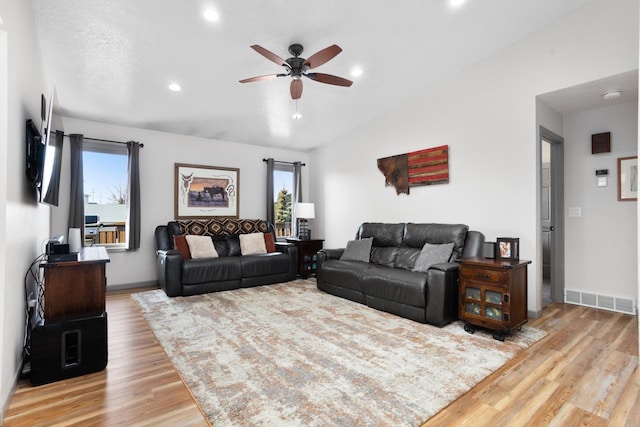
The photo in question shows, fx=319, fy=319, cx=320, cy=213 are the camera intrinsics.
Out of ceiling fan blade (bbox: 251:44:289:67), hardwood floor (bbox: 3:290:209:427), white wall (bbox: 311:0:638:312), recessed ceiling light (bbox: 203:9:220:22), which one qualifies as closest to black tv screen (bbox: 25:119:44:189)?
hardwood floor (bbox: 3:290:209:427)

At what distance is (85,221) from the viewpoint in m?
4.71

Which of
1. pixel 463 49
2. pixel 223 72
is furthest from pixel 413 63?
pixel 223 72

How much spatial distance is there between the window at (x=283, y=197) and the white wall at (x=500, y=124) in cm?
205

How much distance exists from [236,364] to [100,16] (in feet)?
10.4

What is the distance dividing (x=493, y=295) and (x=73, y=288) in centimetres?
358

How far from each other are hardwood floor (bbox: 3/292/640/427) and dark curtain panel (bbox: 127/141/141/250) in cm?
A: 243

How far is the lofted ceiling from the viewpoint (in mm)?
2887

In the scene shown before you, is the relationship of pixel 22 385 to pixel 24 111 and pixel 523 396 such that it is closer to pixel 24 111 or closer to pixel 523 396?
pixel 24 111

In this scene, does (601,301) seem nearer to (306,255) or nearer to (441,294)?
(441,294)

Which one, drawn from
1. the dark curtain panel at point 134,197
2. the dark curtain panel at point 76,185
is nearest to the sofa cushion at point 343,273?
the dark curtain panel at point 134,197

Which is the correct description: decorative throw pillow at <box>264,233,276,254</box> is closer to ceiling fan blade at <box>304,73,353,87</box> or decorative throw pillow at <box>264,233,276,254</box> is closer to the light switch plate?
ceiling fan blade at <box>304,73,353,87</box>

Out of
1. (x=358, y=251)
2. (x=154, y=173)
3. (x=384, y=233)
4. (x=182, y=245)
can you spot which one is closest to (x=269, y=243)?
(x=182, y=245)

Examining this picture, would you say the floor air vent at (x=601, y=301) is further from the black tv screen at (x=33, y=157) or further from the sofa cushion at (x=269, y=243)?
the black tv screen at (x=33, y=157)

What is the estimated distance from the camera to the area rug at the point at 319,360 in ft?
6.16
